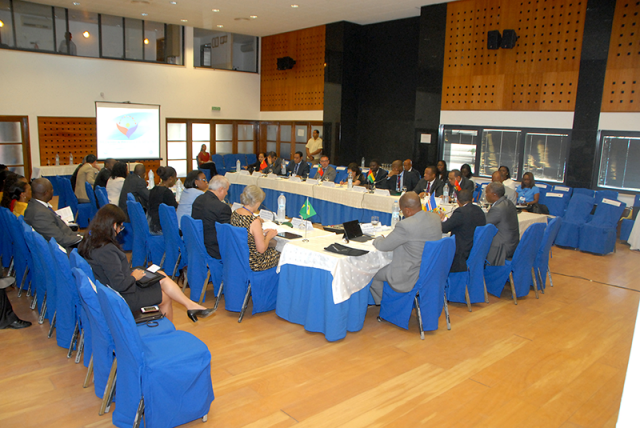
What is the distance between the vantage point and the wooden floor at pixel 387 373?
3023mm

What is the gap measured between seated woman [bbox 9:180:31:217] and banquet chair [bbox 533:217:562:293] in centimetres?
582

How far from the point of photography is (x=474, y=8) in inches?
396

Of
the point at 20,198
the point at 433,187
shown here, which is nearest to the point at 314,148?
the point at 433,187

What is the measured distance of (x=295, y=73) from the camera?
14188 millimetres

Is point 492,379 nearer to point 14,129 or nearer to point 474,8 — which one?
point 474,8

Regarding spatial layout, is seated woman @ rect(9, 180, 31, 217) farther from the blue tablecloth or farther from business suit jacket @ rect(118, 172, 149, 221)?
the blue tablecloth

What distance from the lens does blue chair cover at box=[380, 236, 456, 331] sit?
13.3 feet

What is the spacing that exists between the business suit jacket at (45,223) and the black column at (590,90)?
28.7ft

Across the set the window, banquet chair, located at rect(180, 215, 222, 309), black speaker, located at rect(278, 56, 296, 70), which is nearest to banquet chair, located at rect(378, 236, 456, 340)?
banquet chair, located at rect(180, 215, 222, 309)

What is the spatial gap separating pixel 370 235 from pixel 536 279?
2485mm

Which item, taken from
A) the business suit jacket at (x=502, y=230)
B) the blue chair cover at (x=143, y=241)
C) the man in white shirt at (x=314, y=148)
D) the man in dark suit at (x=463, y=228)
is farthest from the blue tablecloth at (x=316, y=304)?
the man in white shirt at (x=314, y=148)

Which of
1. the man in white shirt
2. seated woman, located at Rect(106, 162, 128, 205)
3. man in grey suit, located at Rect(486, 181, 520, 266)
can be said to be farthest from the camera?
the man in white shirt

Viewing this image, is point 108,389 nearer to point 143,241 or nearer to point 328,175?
point 143,241

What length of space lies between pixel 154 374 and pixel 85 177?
680 cm
